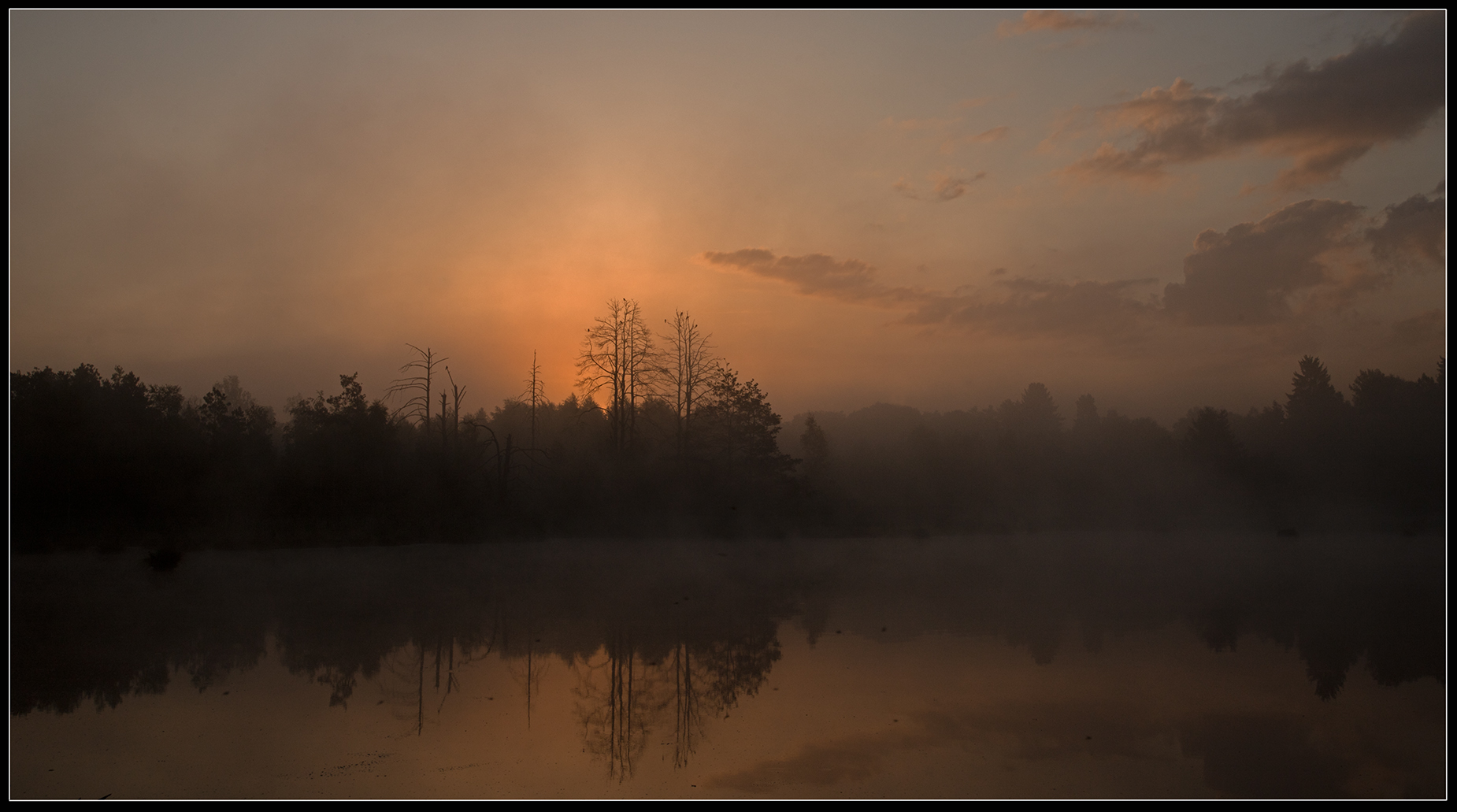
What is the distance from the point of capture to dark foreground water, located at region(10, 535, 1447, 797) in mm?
6910

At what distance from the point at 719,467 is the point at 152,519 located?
74.2 feet

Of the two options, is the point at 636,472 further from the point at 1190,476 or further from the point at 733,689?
the point at 1190,476

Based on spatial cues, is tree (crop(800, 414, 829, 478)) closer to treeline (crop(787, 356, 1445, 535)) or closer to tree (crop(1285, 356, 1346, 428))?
treeline (crop(787, 356, 1445, 535))

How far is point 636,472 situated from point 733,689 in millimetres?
28481

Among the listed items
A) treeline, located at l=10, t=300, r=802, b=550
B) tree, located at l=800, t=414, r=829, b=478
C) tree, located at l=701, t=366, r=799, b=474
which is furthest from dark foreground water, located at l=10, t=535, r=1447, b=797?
tree, located at l=800, t=414, r=829, b=478

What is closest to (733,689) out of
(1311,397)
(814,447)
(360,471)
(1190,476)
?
(360,471)

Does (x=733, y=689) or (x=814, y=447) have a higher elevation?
(x=814, y=447)

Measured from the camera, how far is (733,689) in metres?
9.88

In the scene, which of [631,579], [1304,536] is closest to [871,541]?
[631,579]

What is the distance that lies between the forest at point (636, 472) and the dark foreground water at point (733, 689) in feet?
31.0

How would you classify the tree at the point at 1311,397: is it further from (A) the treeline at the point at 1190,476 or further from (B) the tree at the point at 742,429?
(B) the tree at the point at 742,429

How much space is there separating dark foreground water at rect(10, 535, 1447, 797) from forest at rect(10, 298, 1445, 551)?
31.0ft

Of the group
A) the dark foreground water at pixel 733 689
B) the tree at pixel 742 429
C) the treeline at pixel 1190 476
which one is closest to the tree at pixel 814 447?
the treeline at pixel 1190 476

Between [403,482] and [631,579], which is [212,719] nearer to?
[631,579]
